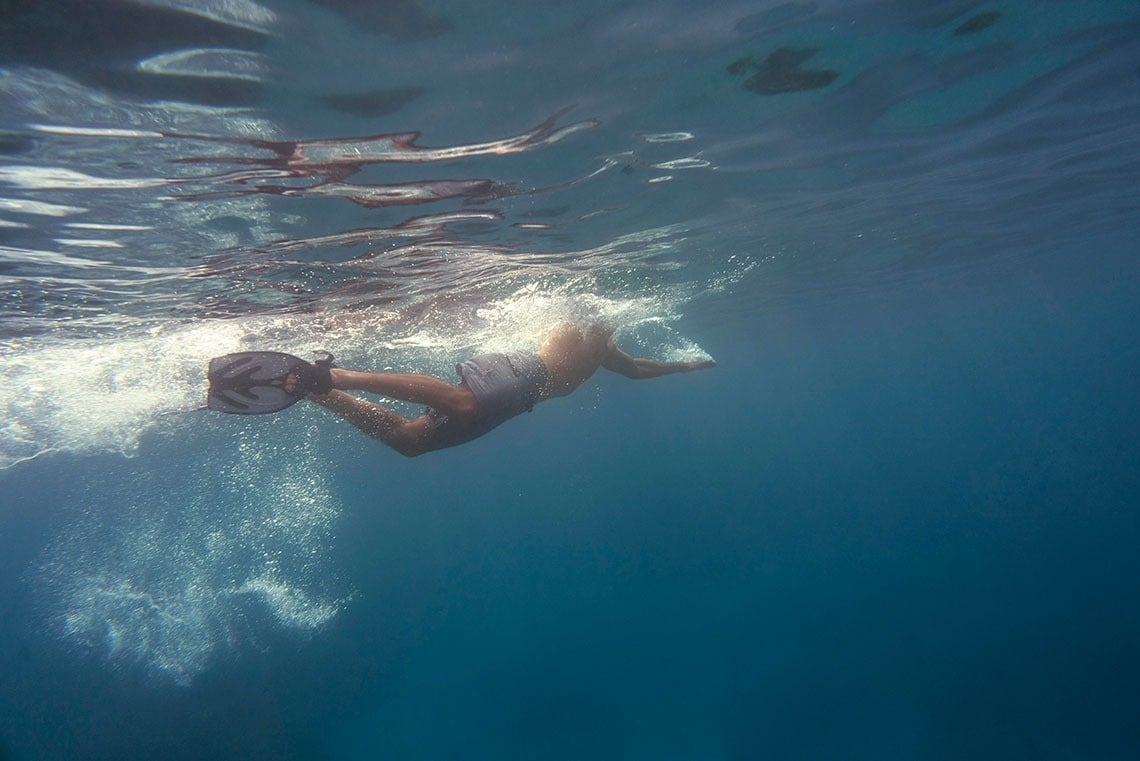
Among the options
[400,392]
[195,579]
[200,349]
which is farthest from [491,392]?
[195,579]

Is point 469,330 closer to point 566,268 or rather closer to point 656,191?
point 566,268

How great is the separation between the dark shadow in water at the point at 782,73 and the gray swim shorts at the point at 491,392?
4.96m

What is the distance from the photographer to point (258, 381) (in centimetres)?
677

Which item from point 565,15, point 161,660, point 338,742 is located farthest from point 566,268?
point 161,660

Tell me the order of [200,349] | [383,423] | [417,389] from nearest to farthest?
[417,389] → [383,423] → [200,349]

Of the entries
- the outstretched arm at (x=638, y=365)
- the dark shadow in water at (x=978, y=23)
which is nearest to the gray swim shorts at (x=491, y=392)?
the outstretched arm at (x=638, y=365)

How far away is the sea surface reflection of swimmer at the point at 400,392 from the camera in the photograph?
6.80 meters

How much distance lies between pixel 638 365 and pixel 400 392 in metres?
5.65

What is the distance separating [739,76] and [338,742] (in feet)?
90.8

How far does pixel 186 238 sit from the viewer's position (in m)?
9.82

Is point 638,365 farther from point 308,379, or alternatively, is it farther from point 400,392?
point 308,379

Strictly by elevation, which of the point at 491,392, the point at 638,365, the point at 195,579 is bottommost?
the point at 195,579

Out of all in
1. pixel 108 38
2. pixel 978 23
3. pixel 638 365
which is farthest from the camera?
pixel 638 365

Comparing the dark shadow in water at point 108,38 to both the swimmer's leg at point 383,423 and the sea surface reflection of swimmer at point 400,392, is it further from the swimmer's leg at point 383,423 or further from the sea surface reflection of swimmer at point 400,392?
the swimmer's leg at point 383,423
